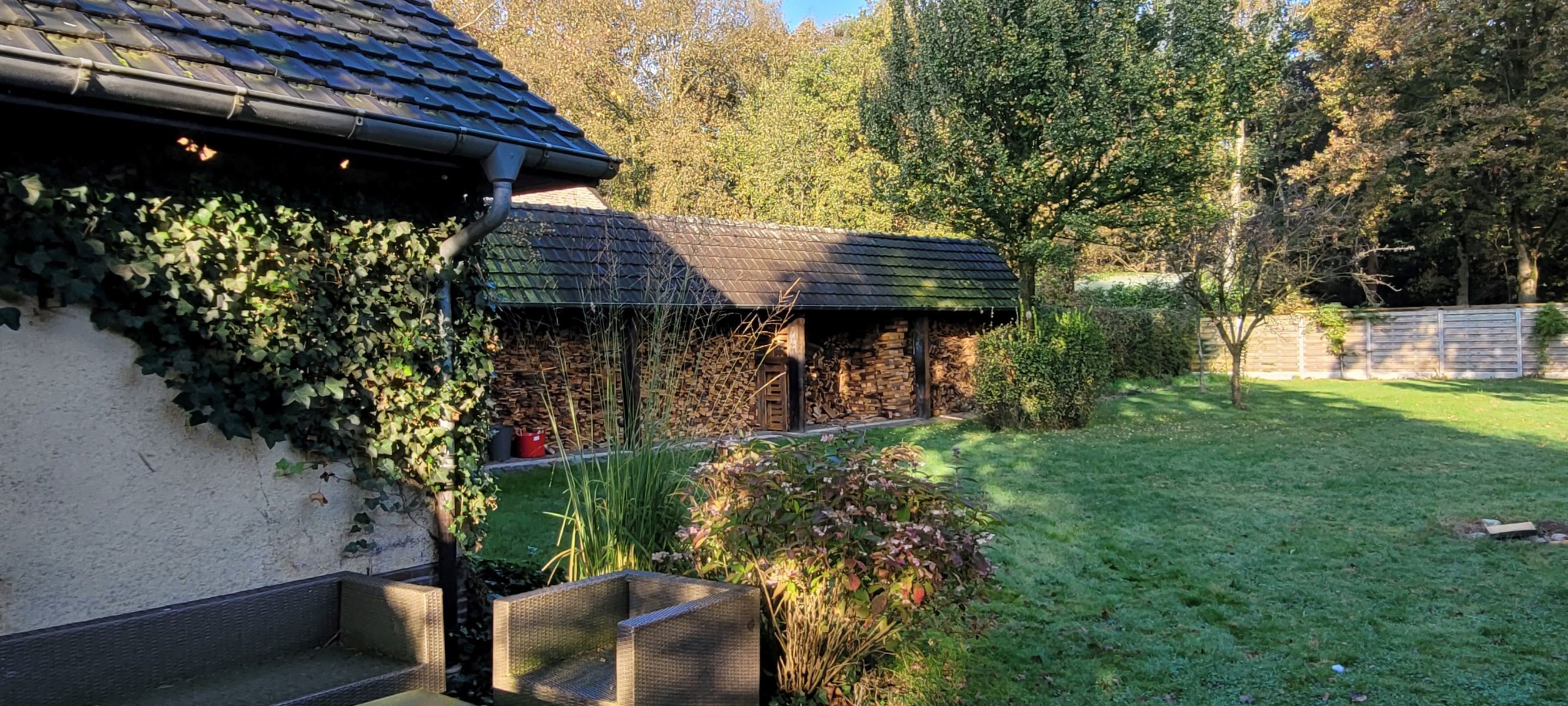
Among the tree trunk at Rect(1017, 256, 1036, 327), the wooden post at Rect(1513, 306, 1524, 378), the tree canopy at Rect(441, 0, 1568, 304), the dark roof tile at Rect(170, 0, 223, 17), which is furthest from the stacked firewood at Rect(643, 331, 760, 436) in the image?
the wooden post at Rect(1513, 306, 1524, 378)

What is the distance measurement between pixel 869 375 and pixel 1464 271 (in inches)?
949

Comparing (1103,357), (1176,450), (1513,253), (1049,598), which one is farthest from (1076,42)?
(1513,253)

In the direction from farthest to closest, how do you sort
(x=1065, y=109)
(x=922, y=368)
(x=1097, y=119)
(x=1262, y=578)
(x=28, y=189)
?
(x=922, y=368) < (x=1065, y=109) < (x=1097, y=119) < (x=1262, y=578) < (x=28, y=189)

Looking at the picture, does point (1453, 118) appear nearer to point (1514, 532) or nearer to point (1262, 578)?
point (1514, 532)

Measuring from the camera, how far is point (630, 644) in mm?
2713

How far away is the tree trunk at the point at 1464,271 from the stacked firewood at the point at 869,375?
2242 centimetres

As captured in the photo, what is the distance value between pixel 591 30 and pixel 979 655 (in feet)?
73.6

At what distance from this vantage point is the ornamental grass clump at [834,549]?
11.0 feet

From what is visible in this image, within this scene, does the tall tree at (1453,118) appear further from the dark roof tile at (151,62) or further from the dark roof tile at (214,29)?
the dark roof tile at (151,62)

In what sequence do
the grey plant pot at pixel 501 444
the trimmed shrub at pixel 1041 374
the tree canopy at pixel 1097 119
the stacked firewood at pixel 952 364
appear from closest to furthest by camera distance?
the grey plant pot at pixel 501 444 < the trimmed shrub at pixel 1041 374 < the tree canopy at pixel 1097 119 < the stacked firewood at pixel 952 364

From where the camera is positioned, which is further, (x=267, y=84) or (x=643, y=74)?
(x=643, y=74)

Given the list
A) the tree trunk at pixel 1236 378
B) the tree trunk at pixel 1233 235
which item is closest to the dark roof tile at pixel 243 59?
the tree trunk at pixel 1233 235

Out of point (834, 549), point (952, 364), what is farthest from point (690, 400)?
point (952, 364)

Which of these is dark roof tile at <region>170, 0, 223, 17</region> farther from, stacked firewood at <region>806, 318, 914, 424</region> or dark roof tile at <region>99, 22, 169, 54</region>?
stacked firewood at <region>806, 318, 914, 424</region>
